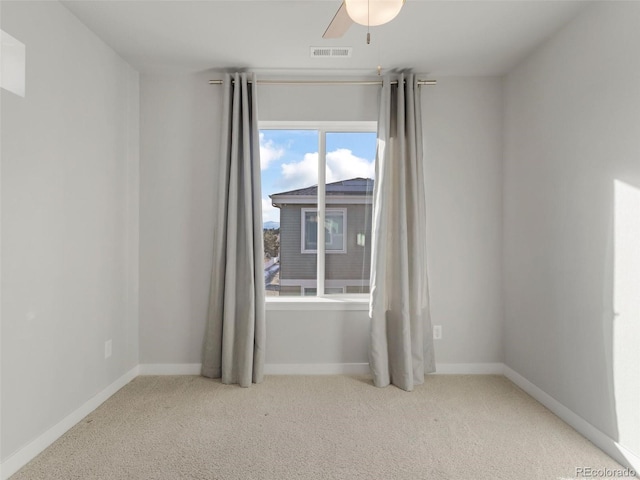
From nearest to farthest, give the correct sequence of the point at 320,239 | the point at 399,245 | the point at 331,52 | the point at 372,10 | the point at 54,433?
the point at 372,10 < the point at 54,433 < the point at 331,52 < the point at 399,245 < the point at 320,239

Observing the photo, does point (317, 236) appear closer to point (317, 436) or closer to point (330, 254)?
point (330, 254)

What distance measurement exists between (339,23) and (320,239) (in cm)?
177

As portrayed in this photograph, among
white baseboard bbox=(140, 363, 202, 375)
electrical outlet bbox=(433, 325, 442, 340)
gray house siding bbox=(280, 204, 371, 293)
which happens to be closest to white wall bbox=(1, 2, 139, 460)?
→ white baseboard bbox=(140, 363, 202, 375)

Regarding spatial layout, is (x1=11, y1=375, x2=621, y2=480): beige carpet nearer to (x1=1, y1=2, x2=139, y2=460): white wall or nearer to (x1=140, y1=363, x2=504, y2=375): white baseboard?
(x1=140, y1=363, x2=504, y2=375): white baseboard

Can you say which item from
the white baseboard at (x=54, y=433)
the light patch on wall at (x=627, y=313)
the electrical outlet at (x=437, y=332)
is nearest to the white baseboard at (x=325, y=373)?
the white baseboard at (x=54, y=433)

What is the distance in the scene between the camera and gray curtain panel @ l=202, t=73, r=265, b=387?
111 inches

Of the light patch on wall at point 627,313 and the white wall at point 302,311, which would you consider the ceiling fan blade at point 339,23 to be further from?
the light patch on wall at point 627,313

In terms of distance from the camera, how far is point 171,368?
302cm

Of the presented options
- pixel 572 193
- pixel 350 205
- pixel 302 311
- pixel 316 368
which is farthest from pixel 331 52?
pixel 316 368

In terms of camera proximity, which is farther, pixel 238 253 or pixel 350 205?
pixel 350 205

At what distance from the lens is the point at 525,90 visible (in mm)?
2736

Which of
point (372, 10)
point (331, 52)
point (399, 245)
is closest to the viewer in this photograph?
point (372, 10)

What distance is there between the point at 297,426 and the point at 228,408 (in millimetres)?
517

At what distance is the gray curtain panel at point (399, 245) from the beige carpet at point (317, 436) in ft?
0.89
